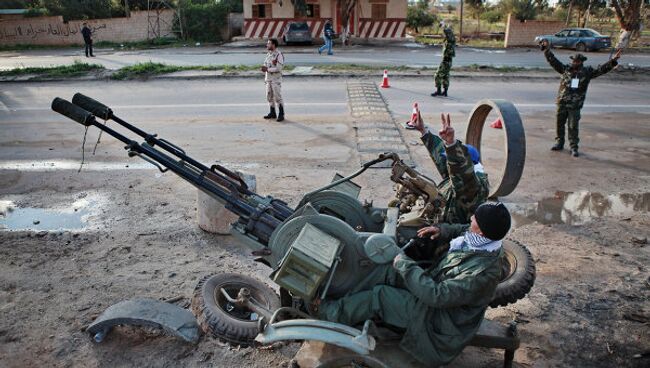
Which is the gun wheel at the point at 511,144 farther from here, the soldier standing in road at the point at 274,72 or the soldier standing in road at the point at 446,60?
the soldier standing in road at the point at 446,60

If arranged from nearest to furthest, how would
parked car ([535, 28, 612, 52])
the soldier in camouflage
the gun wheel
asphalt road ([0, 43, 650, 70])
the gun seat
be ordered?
1. the gun seat
2. the soldier in camouflage
3. the gun wheel
4. asphalt road ([0, 43, 650, 70])
5. parked car ([535, 28, 612, 52])

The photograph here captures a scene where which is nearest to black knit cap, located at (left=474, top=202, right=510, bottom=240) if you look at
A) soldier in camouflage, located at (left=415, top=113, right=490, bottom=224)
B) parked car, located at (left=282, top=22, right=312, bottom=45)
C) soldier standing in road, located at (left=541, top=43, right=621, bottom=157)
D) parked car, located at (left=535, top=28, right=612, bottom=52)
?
soldier in camouflage, located at (left=415, top=113, right=490, bottom=224)

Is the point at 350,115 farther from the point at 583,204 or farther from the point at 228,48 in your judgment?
the point at 228,48

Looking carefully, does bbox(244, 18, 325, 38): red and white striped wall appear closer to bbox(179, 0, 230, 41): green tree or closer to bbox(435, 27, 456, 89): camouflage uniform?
bbox(179, 0, 230, 41): green tree

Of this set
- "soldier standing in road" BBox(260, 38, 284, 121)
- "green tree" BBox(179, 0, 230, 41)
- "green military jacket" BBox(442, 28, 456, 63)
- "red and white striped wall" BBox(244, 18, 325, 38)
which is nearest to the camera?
"soldier standing in road" BBox(260, 38, 284, 121)

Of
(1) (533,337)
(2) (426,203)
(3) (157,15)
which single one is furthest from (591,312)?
(3) (157,15)

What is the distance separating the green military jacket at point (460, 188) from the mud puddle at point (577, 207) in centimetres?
252

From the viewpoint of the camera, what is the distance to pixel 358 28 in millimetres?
32406

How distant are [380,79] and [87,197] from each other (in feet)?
37.5

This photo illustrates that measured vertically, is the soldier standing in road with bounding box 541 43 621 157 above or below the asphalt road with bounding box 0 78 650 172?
above

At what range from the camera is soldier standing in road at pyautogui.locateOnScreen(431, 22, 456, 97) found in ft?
45.4

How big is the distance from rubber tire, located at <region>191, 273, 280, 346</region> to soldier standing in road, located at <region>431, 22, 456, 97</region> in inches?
422

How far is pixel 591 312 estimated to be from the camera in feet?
15.9

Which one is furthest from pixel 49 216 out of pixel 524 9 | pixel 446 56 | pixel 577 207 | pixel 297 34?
pixel 524 9
